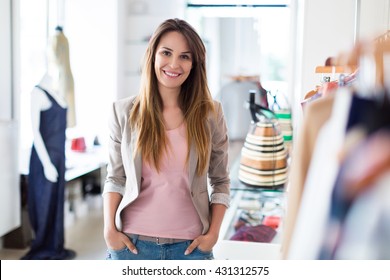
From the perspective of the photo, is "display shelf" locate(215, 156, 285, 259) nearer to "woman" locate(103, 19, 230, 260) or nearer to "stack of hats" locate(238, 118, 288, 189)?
"stack of hats" locate(238, 118, 288, 189)

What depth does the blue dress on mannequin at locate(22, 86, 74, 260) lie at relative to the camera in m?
1.69

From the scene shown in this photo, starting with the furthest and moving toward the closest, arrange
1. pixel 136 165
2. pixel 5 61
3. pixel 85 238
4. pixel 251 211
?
pixel 85 238
pixel 5 61
pixel 251 211
pixel 136 165

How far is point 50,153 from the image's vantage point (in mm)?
1699

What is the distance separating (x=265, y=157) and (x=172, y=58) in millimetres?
492

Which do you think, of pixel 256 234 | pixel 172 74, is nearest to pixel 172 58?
pixel 172 74

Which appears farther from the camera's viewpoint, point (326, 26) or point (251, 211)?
point (251, 211)

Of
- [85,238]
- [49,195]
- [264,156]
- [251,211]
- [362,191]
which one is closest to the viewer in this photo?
[362,191]

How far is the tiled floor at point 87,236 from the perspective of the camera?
153cm

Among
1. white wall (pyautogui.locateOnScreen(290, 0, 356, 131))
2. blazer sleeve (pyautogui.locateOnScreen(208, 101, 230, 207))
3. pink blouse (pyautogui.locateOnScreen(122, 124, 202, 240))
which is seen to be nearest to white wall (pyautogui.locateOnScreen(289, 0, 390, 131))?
white wall (pyautogui.locateOnScreen(290, 0, 356, 131))

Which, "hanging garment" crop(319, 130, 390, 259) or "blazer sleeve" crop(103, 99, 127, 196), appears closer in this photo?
"hanging garment" crop(319, 130, 390, 259)

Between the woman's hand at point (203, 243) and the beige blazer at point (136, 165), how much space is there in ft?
0.05

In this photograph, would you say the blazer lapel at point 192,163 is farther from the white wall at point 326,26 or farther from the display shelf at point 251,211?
the display shelf at point 251,211

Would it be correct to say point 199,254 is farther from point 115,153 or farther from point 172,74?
point 172,74

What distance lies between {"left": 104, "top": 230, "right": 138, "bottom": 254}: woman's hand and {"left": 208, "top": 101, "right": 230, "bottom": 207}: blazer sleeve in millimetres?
194
